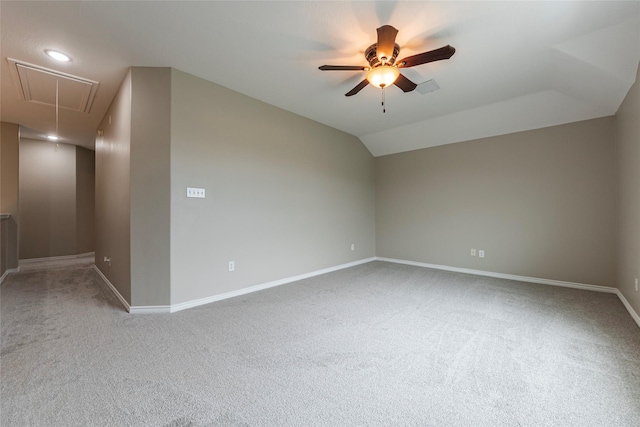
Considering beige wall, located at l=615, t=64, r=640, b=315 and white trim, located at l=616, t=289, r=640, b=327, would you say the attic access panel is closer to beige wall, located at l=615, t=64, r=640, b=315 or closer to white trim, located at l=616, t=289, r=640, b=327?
beige wall, located at l=615, t=64, r=640, b=315

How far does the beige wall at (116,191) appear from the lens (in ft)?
9.73

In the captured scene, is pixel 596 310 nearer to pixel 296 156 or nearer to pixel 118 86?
pixel 296 156

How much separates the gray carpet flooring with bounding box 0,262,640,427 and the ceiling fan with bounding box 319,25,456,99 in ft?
7.97

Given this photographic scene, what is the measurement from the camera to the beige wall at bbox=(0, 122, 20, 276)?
444 cm

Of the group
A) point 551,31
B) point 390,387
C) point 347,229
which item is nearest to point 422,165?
point 347,229

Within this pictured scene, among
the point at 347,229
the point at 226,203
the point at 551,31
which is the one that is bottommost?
the point at 347,229

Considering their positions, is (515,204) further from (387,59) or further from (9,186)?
(9,186)

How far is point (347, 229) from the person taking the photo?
5258 mm

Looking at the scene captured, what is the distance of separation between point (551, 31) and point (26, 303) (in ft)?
20.9

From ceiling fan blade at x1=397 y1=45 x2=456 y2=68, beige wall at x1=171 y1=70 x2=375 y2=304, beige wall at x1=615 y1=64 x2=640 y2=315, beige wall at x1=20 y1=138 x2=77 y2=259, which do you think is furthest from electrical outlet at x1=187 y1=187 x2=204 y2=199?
beige wall at x1=20 y1=138 x2=77 y2=259

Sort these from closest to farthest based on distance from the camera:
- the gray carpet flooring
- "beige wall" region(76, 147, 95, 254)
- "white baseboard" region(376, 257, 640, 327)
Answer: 1. the gray carpet flooring
2. "white baseboard" region(376, 257, 640, 327)
3. "beige wall" region(76, 147, 95, 254)

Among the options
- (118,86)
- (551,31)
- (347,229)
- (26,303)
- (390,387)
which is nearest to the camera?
(390,387)

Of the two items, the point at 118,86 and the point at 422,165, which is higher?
the point at 118,86

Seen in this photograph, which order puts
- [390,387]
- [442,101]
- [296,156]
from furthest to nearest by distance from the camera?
[296,156], [442,101], [390,387]
